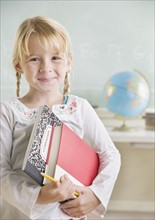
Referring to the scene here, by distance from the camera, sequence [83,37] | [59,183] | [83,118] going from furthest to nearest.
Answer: [83,37] < [83,118] < [59,183]

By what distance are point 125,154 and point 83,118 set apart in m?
1.49

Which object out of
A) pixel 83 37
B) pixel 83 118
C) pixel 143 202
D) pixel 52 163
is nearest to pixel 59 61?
pixel 83 118

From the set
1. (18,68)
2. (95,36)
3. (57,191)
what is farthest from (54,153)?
(95,36)

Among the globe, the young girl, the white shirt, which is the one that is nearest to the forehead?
the young girl

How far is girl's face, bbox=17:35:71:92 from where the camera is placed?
1171mm

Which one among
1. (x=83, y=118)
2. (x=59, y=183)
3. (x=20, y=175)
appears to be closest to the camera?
(x=59, y=183)

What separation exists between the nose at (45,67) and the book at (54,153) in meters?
0.13

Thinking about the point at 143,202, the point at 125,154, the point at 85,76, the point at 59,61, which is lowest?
the point at 143,202

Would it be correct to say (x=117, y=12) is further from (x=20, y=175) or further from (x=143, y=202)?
(x=20, y=175)

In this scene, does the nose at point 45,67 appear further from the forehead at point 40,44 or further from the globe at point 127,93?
the globe at point 127,93

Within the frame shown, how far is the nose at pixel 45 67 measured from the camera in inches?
46.0

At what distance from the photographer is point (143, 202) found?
270 centimetres

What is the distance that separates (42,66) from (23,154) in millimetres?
233

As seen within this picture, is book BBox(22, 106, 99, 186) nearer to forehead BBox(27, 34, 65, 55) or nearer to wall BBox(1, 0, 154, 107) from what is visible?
forehead BBox(27, 34, 65, 55)
